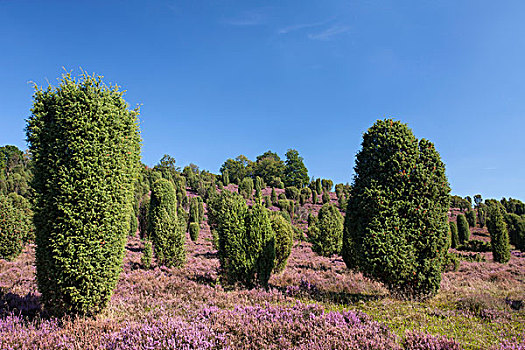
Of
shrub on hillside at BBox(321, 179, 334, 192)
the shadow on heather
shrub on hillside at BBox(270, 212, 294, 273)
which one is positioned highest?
shrub on hillside at BBox(321, 179, 334, 192)

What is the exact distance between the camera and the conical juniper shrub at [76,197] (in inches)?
228

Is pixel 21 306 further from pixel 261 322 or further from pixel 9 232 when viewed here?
pixel 9 232

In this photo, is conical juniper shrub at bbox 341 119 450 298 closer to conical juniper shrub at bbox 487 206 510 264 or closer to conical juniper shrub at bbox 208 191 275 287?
conical juniper shrub at bbox 208 191 275 287

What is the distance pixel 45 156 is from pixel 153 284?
17.9 feet

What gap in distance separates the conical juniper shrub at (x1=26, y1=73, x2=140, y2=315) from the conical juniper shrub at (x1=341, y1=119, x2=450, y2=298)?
6617 millimetres

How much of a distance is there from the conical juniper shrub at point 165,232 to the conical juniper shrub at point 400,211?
902 centimetres

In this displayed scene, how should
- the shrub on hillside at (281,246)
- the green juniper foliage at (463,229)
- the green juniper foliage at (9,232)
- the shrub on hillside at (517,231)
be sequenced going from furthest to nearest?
the green juniper foliage at (463,229) < the shrub on hillside at (517,231) < the green juniper foliage at (9,232) < the shrub on hillside at (281,246)

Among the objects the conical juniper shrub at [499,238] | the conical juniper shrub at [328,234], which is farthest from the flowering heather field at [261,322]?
the conical juniper shrub at [499,238]

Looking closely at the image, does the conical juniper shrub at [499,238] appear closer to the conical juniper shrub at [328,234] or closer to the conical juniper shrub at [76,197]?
the conical juniper shrub at [328,234]

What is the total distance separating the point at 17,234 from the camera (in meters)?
13.8

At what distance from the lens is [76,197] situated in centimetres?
582

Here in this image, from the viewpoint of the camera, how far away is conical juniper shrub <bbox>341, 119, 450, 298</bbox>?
7934mm

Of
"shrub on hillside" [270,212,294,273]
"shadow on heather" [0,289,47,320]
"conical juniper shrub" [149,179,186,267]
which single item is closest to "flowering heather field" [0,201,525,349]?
"shadow on heather" [0,289,47,320]

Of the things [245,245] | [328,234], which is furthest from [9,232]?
[328,234]
